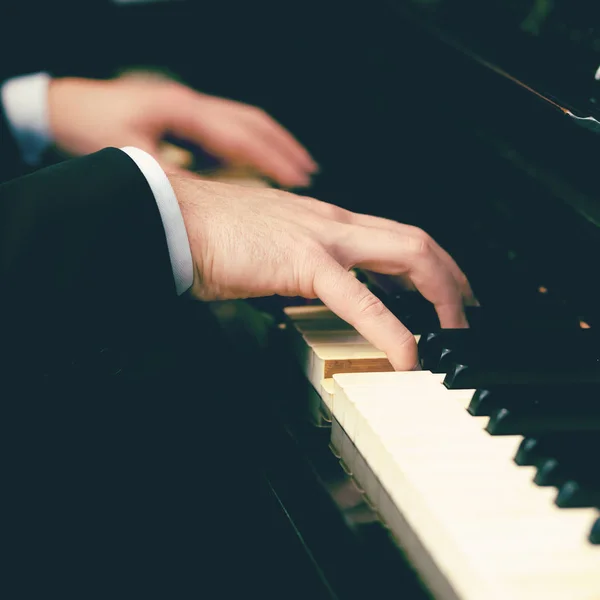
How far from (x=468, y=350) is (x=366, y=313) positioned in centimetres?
13

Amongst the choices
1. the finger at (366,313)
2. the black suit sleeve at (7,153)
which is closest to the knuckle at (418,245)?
the finger at (366,313)

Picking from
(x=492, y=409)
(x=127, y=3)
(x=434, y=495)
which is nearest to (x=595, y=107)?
(x=492, y=409)

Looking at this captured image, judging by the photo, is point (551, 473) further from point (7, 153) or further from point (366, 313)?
point (7, 153)

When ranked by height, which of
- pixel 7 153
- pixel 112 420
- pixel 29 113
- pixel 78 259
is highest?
pixel 78 259

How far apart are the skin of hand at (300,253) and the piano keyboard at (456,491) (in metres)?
0.14

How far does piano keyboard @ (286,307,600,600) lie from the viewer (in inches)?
20.2

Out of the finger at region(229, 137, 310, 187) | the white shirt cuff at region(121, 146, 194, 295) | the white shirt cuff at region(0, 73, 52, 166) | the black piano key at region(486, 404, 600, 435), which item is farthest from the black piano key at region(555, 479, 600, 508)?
the white shirt cuff at region(0, 73, 52, 166)

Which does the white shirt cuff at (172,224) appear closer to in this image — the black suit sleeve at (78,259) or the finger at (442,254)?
the black suit sleeve at (78,259)

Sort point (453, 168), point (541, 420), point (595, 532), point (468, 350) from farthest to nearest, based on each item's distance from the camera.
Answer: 1. point (453, 168)
2. point (468, 350)
3. point (541, 420)
4. point (595, 532)

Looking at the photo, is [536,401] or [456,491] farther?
[536,401]

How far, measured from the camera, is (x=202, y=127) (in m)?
1.32

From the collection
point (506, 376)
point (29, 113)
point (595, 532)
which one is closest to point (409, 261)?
point (506, 376)

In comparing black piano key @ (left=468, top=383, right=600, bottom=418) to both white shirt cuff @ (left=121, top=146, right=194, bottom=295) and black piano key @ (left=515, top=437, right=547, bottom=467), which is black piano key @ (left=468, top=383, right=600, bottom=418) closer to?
black piano key @ (left=515, top=437, right=547, bottom=467)

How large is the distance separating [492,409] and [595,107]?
41 centimetres
